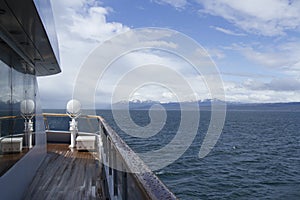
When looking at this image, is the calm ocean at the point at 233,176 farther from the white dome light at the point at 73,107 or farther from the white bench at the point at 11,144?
the white bench at the point at 11,144

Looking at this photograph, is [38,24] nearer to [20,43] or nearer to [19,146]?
[20,43]

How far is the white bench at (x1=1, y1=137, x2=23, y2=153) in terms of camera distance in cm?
257

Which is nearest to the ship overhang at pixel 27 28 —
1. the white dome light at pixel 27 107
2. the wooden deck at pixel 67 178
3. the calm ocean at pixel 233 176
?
the white dome light at pixel 27 107

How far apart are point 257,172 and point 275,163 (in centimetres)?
300

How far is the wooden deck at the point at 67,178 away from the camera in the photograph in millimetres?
3285

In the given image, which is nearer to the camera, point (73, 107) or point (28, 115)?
point (28, 115)

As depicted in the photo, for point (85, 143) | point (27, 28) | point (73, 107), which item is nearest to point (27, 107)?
point (27, 28)

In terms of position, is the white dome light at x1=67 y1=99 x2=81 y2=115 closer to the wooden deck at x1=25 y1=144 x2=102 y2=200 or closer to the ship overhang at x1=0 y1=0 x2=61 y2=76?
the wooden deck at x1=25 y1=144 x2=102 y2=200

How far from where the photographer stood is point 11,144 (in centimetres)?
282

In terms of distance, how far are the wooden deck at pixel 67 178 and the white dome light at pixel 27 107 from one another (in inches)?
37.4

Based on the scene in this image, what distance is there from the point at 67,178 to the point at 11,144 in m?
1.36

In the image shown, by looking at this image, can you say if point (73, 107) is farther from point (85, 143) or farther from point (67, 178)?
point (67, 178)

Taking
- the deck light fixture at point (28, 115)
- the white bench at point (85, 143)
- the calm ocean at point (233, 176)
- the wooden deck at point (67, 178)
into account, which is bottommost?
the calm ocean at point (233, 176)

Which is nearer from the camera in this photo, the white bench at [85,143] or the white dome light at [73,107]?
the white bench at [85,143]
